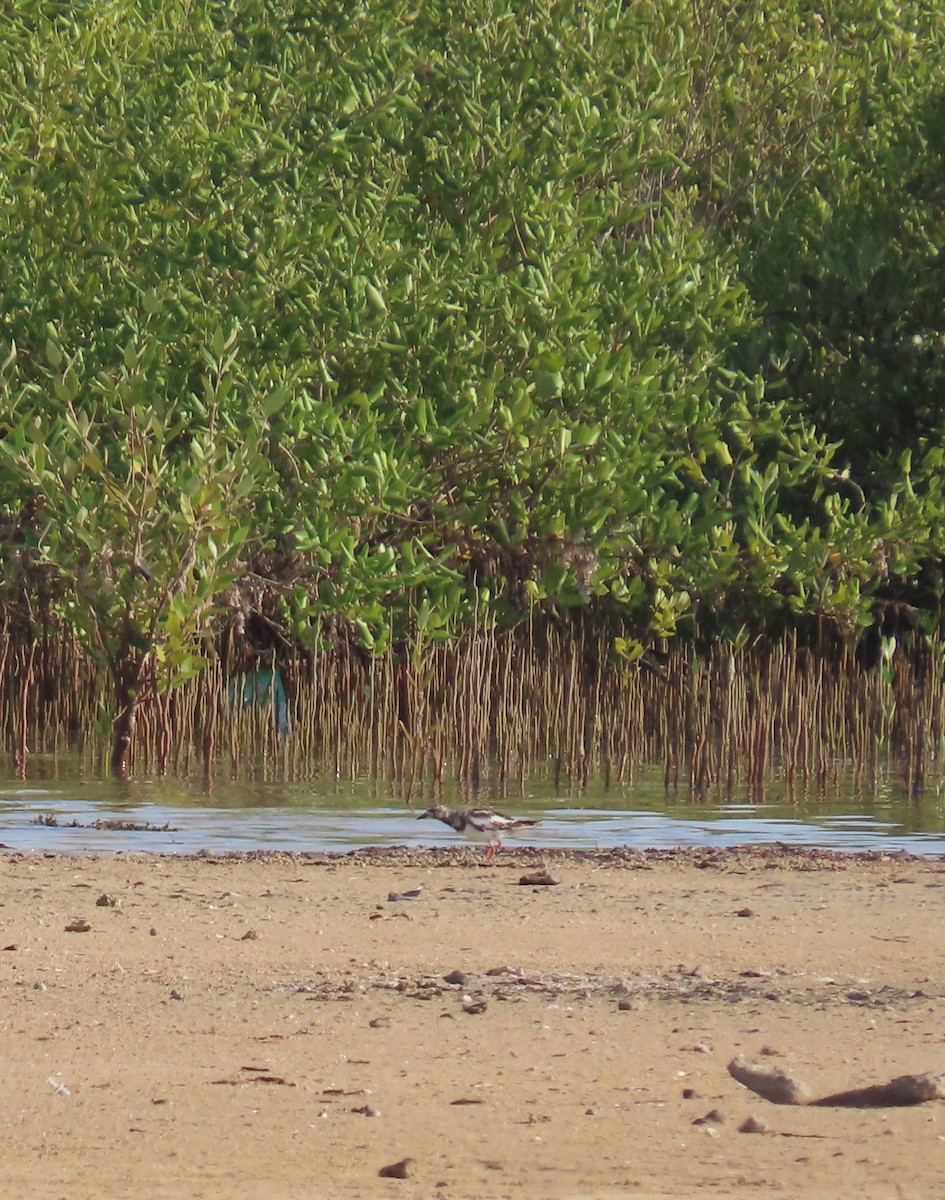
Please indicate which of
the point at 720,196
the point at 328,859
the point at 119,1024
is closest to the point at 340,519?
the point at 328,859

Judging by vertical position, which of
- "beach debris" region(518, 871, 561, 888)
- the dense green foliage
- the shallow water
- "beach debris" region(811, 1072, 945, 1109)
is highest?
the dense green foliage

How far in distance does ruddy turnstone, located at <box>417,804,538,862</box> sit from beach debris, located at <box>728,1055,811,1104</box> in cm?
363

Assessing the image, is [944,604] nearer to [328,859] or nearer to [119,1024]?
[328,859]

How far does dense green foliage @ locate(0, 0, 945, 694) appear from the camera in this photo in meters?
11.5

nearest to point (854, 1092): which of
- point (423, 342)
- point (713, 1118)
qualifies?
point (713, 1118)

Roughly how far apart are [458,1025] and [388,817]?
13.4ft

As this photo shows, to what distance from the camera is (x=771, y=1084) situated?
13.4ft

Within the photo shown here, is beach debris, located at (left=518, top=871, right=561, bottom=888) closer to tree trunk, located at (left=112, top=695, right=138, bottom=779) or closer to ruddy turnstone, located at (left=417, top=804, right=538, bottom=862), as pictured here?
ruddy turnstone, located at (left=417, top=804, right=538, bottom=862)

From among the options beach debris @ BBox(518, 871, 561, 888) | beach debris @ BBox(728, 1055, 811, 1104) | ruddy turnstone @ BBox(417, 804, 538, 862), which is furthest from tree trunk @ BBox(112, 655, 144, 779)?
beach debris @ BBox(728, 1055, 811, 1104)

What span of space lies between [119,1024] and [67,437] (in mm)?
6786

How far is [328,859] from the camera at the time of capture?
761 centimetres

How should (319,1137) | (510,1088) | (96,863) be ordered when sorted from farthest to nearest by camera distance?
(96,863) < (510,1088) < (319,1137)

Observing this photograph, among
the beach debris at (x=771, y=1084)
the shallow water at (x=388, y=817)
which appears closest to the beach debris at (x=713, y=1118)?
the beach debris at (x=771, y=1084)

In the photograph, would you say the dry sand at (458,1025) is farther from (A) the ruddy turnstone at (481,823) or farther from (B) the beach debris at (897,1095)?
(A) the ruddy turnstone at (481,823)
